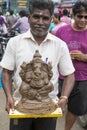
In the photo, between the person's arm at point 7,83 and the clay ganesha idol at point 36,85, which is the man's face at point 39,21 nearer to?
the clay ganesha idol at point 36,85

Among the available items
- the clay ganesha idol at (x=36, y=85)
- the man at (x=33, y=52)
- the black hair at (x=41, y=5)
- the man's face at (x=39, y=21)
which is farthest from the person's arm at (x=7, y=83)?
the black hair at (x=41, y=5)

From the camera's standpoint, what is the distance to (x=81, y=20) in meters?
3.10

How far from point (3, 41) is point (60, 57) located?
6894mm

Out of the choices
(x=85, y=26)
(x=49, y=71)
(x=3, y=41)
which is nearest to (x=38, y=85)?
(x=49, y=71)

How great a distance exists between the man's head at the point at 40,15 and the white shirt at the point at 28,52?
0.09m

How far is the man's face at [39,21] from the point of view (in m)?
2.23

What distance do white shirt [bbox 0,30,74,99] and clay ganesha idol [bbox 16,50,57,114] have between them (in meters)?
0.08

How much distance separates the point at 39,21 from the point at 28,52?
25 centimetres

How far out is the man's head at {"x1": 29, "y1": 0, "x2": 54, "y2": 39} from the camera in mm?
2227

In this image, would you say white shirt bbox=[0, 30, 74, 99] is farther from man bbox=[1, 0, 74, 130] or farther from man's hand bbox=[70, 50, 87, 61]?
man's hand bbox=[70, 50, 87, 61]

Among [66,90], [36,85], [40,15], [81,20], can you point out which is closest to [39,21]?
[40,15]

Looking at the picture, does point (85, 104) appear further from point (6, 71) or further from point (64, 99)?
point (6, 71)

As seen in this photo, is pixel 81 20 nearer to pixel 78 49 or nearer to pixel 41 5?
pixel 78 49

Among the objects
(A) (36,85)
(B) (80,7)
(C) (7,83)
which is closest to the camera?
(A) (36,85)
